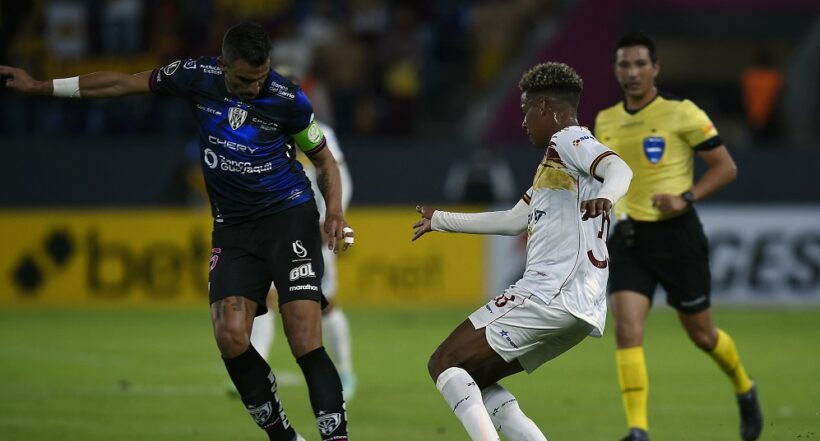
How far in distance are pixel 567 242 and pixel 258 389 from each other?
69.8 inches

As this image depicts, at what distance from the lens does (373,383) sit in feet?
37.2

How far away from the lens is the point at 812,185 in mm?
19844

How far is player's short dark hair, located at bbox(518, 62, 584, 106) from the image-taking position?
646 centimetres

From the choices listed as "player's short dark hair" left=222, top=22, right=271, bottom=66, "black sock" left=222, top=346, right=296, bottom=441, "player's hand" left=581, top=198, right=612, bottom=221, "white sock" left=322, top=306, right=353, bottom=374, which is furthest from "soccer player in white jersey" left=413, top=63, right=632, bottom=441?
"white sock" left=322, top=306, right=353, bottom=374

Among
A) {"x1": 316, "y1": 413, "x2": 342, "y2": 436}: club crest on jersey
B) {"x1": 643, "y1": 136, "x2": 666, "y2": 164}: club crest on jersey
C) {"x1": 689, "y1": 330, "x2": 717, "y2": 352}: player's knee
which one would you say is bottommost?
{"x1": 689, "y1": 330, "x2": 717, "y2": 352}: player's knee

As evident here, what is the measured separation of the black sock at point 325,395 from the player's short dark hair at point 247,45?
57.3 inches

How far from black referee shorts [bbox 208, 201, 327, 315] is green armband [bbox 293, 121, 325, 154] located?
303 mm

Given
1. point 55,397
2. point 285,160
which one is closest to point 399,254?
point 55,397

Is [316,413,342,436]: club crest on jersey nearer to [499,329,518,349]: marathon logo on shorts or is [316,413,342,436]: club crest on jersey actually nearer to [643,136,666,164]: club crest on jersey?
Result: [499,329,518,349]: marathon logo on shorts

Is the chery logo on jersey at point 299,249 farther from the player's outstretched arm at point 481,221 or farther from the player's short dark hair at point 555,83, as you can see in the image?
the player's short dark hair at point 555,83

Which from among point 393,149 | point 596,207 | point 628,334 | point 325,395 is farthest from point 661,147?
point 393,149

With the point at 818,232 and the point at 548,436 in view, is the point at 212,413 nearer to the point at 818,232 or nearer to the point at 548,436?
the point at 548,436

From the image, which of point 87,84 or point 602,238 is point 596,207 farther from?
point 87,84

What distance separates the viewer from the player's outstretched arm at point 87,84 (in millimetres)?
6965
